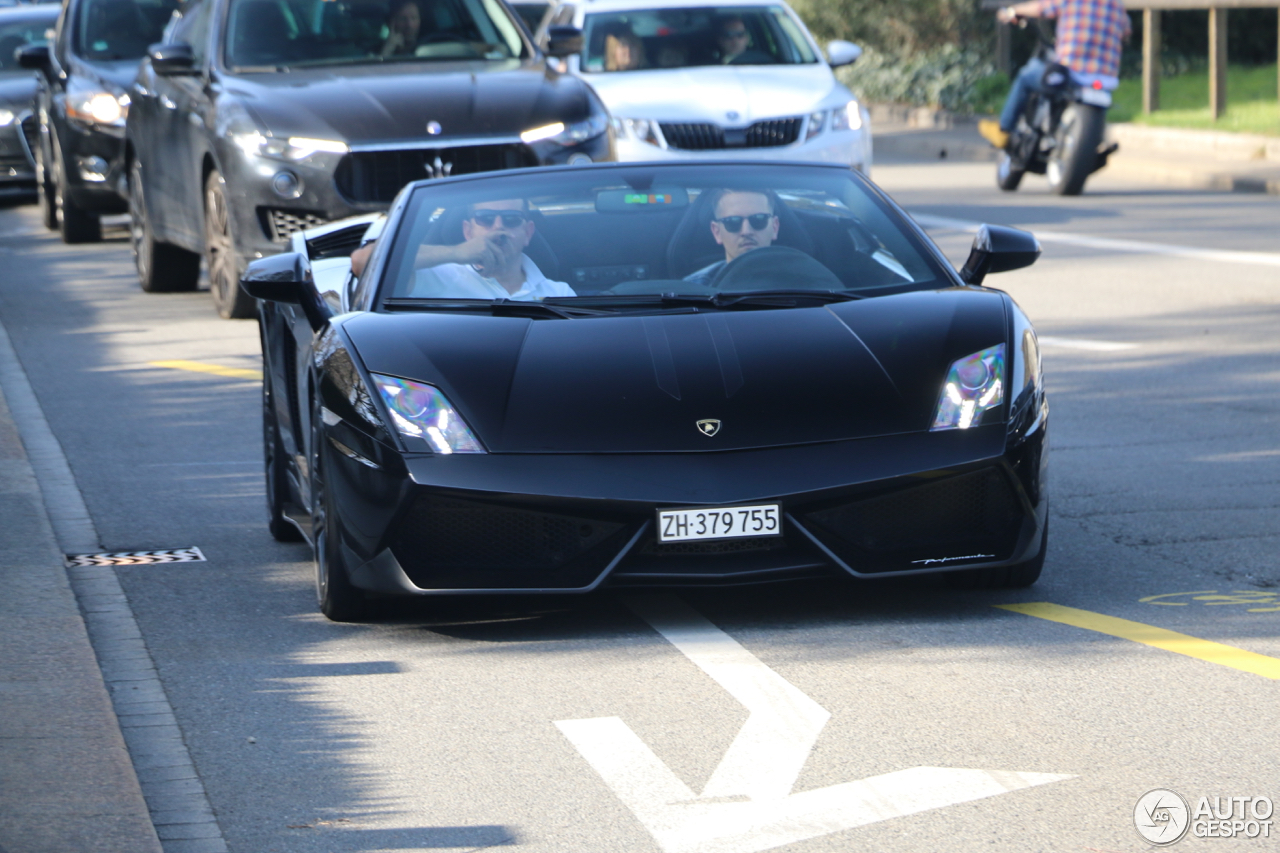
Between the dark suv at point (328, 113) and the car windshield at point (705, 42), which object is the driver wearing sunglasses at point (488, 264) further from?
the car windshield at point (705, 42)

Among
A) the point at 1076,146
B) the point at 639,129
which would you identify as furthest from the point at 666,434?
the point at 1076,146

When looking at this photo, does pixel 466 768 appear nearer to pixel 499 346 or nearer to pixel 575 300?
pixel 499 346

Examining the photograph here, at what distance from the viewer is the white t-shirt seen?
630cm

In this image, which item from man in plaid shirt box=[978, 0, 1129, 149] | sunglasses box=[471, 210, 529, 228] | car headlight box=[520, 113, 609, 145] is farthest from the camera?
man in plaid shirt box=[978, 0, 1129, 149]

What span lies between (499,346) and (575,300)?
0.50m

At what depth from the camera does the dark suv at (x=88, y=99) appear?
16.3 meters

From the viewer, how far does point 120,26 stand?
17484 mm

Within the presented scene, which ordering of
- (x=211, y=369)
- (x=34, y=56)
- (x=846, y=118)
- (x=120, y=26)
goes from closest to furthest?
(x=211, y=369) < (x=846, y=118) < (x=34, y=56) < (x=120, y=26)

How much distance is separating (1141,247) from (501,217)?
9.32m

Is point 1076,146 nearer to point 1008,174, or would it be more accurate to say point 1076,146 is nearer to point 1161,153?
point 1008,174

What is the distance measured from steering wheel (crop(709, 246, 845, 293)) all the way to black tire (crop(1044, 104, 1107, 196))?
12.6 m

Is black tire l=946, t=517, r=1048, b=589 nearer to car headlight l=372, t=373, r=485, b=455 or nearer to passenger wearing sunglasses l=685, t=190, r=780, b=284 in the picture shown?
passenger wearing sunglasses l=685, t=190, r=780, b=284

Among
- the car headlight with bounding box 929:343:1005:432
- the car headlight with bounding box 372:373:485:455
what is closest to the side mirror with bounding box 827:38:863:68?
the car headlight with bounding box 929:343:1005:432

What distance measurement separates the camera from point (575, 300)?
6219 millimetres
